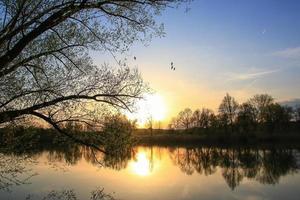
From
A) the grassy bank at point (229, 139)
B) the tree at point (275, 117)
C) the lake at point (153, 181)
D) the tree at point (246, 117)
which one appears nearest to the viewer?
the lake at point (153, 181)

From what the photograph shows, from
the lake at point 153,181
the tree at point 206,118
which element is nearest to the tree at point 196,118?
the tree at point 206,118

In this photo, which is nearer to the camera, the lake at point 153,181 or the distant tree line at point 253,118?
the lake at point 153,181

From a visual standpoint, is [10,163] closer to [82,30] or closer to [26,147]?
[26,147]

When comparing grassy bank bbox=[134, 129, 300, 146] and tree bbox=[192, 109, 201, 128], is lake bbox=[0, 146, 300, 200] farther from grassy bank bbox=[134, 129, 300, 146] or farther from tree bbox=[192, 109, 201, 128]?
tree bbox=[192, 109, 201, 128]

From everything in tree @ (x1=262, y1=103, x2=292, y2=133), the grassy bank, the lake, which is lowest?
the lake

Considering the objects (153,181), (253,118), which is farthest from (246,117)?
(153,181)

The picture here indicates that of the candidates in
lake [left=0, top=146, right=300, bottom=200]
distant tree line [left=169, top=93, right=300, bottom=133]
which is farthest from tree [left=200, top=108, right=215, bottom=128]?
lake [left=0, top=146, right=300, bottom=200]

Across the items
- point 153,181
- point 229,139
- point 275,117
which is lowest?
point 153,181

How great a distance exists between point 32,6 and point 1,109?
3226 mm

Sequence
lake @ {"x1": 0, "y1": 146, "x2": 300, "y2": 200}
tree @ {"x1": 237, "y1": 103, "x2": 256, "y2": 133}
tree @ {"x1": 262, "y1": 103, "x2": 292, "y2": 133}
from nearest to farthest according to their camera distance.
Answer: lake @ {"x1": 0, "y1": 146, "x2": 300, "y2": 200}, tree @ {"x1": 237, "y1": 103, "x2": 256, "y2": 133}, tree @ {"x1": 262, "y1": 103, "x2": 292, "y2": 133}

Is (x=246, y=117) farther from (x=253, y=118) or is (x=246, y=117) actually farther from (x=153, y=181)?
(x=153, y=181)

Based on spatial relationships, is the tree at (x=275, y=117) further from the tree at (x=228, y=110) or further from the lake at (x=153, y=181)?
the lake at (x=153, y=181)

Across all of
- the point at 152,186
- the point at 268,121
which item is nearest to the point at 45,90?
the point at 152,186

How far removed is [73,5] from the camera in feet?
37.0
